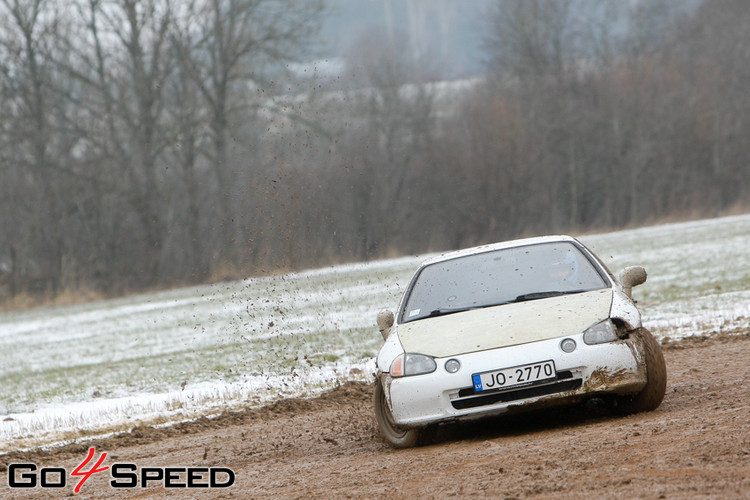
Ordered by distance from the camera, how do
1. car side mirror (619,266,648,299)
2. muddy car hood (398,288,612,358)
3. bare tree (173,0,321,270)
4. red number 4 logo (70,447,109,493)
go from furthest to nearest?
bare tree (173,0,321,270), car side mirror (619,266,648,299), red number 4 logo (70,447,109,493), muddy car hood (398,288,612,358)

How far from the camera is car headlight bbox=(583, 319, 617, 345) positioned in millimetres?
7035

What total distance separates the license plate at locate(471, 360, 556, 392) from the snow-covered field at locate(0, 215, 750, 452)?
16.8 ft

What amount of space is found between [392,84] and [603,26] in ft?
67.4

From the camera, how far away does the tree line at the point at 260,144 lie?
42.0m

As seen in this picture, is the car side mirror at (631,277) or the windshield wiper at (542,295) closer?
the windshield wiper at (542,295)

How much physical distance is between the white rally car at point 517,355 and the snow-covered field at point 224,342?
173 inches

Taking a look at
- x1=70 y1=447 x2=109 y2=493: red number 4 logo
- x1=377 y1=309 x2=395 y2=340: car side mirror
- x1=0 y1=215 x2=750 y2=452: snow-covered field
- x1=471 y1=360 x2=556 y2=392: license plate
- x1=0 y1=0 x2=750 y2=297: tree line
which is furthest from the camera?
x1=0 y1=0 x2=750 y2=297: tree line

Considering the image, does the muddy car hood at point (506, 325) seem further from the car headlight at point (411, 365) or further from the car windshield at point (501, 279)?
the car windshield at point (501, 279)

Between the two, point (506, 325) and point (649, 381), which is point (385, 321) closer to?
point (506, 325)

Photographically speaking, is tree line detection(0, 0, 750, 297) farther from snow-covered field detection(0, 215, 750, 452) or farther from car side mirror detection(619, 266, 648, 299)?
car side mirror detection(619, 266, 648, 299)

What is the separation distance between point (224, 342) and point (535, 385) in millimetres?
14223

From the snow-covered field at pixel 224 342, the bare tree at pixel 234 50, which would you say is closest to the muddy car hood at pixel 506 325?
the snow-covered field at pixel 224 342

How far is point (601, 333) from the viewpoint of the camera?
7082 millimetres

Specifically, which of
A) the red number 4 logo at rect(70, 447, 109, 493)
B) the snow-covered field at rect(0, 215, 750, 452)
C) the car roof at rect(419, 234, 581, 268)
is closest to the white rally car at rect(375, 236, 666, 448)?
the car roof at rect(419, 234, 581, 268)
